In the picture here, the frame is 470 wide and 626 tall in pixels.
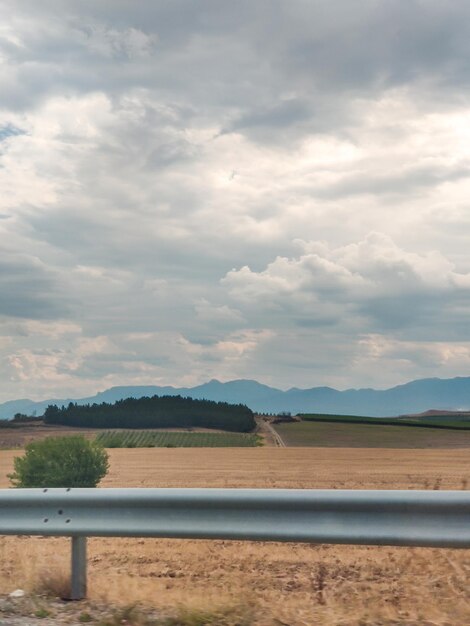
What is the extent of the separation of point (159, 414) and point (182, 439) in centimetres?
1335

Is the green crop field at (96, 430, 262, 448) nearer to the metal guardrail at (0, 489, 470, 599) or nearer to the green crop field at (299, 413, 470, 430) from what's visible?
the green crop field at (299, 413, 470, 430)

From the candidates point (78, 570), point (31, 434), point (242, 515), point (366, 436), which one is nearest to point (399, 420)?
point (366, 436)

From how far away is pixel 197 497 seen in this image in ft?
17.7

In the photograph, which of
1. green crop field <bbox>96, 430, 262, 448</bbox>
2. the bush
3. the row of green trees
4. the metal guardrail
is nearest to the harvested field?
the bush

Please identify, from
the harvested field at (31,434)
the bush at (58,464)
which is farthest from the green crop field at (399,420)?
the bush at (58,464)

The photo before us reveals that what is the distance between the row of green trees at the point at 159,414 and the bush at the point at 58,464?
49.8 meters

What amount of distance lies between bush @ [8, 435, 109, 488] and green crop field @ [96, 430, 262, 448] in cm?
3303

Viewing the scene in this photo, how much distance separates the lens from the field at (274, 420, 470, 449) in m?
55.4

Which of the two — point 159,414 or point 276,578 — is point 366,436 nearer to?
point 159,414

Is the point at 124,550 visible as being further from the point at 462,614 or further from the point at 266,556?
the point at 462,614

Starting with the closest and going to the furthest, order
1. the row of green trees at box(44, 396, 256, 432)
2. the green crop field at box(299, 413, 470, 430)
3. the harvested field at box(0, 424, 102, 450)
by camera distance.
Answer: the harvested field at box(0, 424, 102, 450)
the row of green trees at box(44, 396, 256, 432)
the green crop field at box(299, 413, 470, 430)

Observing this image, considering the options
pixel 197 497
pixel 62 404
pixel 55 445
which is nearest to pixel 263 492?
pixel 197 497

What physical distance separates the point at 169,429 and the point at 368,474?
42659 mm

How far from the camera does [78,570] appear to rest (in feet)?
18.7
